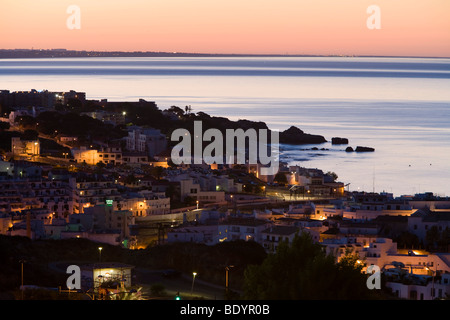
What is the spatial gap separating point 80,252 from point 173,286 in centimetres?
230

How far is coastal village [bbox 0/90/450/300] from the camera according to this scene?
12.8 metres

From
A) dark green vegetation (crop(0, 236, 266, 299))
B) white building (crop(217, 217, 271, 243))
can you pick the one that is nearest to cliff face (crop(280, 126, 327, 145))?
white building (crop(217, 217, 271, 243))

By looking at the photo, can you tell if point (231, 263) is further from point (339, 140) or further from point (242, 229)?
point (339, 140)

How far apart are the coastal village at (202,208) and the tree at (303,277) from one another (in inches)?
51.3

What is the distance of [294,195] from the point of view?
19.7 m

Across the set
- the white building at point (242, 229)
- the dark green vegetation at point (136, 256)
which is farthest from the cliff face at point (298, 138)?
the dark green vegetation at point (136, 256)

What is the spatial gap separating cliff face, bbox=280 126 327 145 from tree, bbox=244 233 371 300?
26537 millimetres

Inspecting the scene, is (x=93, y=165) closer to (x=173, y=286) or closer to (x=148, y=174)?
(x=148, y=174)

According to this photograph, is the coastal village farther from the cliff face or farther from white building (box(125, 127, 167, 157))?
the cliff face

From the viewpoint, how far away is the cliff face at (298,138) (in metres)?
34.7

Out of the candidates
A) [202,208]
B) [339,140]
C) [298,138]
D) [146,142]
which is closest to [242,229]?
[202,208]

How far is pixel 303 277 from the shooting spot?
7.27 m

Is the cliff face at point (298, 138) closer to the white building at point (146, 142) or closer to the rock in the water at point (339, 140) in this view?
the rock in the water at point (339, 140)
